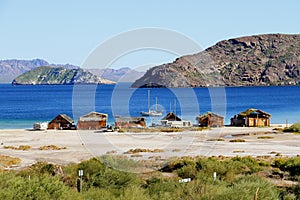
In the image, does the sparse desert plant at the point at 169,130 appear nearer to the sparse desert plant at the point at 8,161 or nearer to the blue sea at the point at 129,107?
the blue sea at the point at 129,107

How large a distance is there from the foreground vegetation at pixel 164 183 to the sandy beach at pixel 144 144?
7004 mm

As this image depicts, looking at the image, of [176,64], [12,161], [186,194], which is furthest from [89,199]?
[176,64]

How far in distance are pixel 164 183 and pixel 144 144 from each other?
22929mm

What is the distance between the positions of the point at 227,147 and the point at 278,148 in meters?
3.32

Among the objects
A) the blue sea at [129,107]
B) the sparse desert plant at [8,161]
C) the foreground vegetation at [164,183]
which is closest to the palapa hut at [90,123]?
the blue sea at [129,107]

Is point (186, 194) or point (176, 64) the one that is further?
point (176, 64)

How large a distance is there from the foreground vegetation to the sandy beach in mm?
7004

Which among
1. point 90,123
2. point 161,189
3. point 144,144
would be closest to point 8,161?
point 144,144

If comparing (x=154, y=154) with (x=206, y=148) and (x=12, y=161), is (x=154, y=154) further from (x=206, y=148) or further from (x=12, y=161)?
(x=12, y=161)

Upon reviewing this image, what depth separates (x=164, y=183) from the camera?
14.7m

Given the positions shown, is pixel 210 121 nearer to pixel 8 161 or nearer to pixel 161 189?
pixel 8 161

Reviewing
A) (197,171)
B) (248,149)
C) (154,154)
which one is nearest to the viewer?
(197,171)

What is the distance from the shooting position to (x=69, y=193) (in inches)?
457

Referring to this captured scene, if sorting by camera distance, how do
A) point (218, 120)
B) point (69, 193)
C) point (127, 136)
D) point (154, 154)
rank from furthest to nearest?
point (218, 120) → point (127, 136) → point (154, 154) → point (69, 193)
